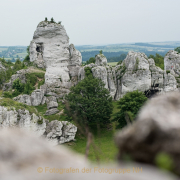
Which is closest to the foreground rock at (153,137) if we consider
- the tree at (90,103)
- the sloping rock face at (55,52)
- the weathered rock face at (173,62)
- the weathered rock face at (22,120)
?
the weathered rock face at (22,120)

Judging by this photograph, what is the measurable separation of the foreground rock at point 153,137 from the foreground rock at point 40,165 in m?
0.17

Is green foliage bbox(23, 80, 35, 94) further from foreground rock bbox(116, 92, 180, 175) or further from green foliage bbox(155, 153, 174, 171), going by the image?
green foliage bbox(155, 153, 174, 171)

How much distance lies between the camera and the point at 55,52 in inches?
1790

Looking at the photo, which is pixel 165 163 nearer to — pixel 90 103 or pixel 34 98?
pixel 90 103

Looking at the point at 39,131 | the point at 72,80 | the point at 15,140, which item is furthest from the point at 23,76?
the point at 15,140

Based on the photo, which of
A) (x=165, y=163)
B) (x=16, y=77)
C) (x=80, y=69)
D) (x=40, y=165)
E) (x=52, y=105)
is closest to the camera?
(x=165, y=163)

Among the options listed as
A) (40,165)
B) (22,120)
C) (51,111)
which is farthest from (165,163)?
(51,111)

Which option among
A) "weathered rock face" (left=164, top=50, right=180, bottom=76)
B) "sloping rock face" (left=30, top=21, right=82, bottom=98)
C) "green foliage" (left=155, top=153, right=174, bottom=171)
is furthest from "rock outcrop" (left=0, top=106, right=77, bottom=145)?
"weathered rock face" (left=164, top=50, right=180, bottom=76)

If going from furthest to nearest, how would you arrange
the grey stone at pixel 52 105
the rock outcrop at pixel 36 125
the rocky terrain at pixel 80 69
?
the rocky terrain at pixel 80 69
the grey stone at pixel 52 105
the rock outcrop at pixel 36 125

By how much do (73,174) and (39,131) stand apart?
20142 mm

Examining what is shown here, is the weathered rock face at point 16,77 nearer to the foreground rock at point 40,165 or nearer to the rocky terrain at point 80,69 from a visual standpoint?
the rocky terrain at point 80,69

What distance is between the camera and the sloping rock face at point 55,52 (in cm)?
4484

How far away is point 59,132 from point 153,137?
68.9ft

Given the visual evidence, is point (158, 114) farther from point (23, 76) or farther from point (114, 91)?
point (23, 76)
